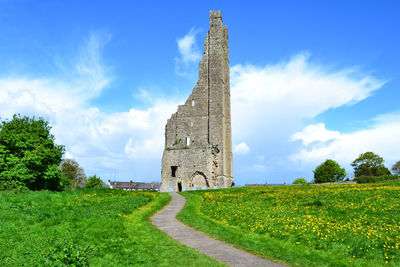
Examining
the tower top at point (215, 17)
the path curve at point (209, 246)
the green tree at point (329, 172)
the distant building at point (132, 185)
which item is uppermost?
the tower top at point (215, 17)

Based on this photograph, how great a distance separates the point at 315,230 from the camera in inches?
535

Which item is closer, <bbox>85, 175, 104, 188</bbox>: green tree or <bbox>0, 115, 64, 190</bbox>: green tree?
<bbox>0, 115, 64, 190</bbox>: green tree

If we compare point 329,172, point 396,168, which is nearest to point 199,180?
point 329,172

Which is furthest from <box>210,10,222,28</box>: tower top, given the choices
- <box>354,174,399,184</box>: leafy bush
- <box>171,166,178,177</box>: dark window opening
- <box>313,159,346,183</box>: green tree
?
<box>313,159,346,183</box>: green tree

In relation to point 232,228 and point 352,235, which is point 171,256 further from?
point 352,235

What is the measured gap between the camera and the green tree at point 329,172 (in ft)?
291

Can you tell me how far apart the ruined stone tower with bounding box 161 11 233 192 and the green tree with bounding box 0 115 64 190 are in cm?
2043

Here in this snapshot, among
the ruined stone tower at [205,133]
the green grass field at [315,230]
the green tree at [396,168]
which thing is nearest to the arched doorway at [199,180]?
the ruined stone tower at [205,133]

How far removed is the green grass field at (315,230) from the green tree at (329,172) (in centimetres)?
7192

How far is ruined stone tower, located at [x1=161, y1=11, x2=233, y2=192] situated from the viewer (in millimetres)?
53594

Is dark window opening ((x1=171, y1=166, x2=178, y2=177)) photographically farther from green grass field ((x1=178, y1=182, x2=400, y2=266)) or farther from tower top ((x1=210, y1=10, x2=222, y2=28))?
green grass field ((x1=178, y1=182, x2=400, y2=266))

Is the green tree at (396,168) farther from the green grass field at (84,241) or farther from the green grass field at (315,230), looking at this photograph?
A: the green grass field at (84,241)

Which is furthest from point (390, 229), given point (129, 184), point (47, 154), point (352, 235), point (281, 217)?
point (129, 184)

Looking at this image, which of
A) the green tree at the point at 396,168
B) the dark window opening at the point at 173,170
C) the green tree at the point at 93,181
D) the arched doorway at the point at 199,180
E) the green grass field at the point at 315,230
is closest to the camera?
the green grass field at the point at 315,230
